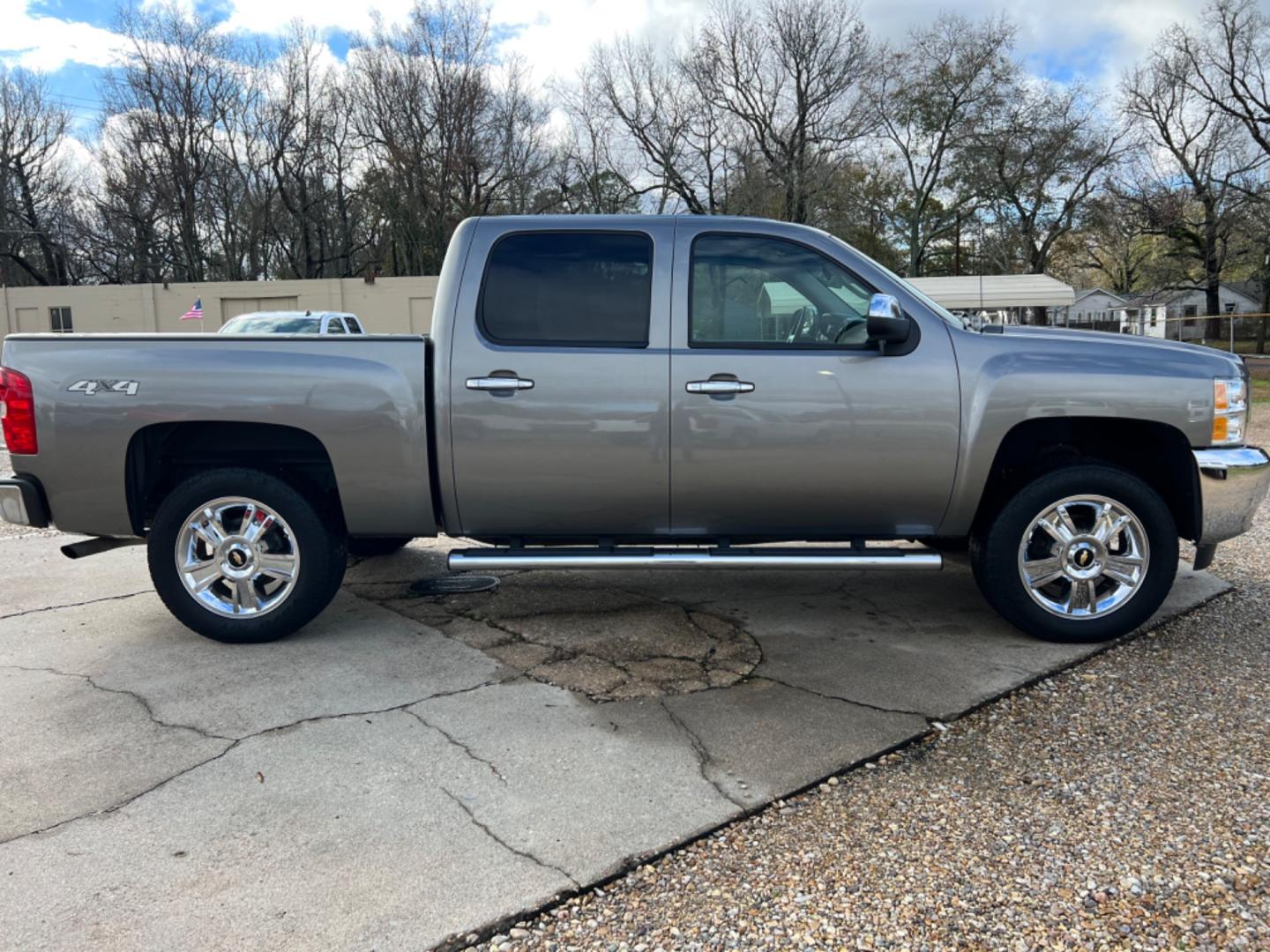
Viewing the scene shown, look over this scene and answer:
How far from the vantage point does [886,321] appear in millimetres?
3941

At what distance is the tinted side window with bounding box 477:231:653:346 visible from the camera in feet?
13.8

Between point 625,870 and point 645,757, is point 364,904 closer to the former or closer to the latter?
point 625,870

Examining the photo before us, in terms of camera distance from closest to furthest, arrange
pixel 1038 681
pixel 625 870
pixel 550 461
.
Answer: pixel 625 870 < pixel 1038 681 < pixel 550 461

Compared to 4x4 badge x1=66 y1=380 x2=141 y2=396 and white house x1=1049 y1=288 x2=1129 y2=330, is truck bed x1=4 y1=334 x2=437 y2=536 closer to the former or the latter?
4x4 badge x1=66 y1=380 x2=141 y2=396

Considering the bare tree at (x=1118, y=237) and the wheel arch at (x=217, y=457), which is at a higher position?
the bare tree at (x=1118, y=237)

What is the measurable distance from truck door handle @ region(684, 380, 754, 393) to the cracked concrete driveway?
1.24m

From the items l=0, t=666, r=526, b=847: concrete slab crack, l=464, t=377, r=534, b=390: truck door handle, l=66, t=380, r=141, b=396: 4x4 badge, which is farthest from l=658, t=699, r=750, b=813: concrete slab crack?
l=66, t=380, r=141, b=396: 4x4 badge

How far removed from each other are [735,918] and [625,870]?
36cm

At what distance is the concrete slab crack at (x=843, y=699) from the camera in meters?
3.57

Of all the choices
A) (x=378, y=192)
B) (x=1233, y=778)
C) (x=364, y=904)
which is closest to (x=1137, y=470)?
(x=1233, y=778)

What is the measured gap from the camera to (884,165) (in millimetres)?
41438

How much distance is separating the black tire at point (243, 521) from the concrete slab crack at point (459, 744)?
3.35 ft

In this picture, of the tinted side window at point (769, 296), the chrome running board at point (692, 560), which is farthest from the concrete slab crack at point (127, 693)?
the tinted side window at point (769, 296)

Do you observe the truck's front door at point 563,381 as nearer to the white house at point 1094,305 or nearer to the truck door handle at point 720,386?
the truck door handle at point 720,386
